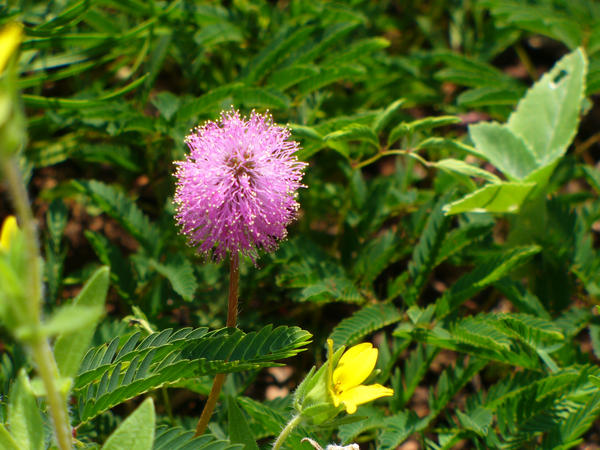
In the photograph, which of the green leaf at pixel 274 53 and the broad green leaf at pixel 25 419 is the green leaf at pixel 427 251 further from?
the broad green leaf at pixel 25 419

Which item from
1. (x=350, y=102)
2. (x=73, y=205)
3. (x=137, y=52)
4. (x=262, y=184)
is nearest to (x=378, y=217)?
(x=350, y=102)

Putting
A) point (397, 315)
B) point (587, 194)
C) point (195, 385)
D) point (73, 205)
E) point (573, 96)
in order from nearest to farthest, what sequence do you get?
point (195, 385)
point (397, 315)
point (573, 96)
point (587, 194)
point (73, 205)

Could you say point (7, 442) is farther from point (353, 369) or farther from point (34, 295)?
point (353, 369)

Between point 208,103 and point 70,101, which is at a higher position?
point 70,101

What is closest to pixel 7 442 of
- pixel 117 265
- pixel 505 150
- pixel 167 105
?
pixel 117 265

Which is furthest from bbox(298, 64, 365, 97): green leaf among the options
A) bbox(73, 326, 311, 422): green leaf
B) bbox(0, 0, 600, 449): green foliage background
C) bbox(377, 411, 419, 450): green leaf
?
bbox(377, 411, 419, 450): green leaf

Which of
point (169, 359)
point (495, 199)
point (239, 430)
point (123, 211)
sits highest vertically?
point (123, 211)

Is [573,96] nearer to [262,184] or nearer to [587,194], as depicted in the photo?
[587,194]

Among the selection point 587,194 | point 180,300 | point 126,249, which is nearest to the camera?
point 180,300
